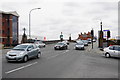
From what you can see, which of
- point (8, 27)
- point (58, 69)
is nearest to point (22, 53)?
point (58, 69)

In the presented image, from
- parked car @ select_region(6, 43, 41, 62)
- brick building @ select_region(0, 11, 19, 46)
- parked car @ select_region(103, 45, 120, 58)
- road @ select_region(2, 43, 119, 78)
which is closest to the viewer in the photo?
road @ select_region(2, 43, 119, 78)

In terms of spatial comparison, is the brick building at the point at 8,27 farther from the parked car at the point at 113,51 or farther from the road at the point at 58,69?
the road at the point at 58,69

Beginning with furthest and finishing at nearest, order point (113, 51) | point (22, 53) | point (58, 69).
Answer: point (113, 51)
point (22, 53)
point (58, 69)

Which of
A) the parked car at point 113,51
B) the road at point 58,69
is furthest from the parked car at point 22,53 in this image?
the parked car at point 113,51

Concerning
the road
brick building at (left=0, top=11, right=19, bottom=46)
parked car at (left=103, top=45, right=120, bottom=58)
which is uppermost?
brick building at (left=0, top=11, right=19, bottom=46)

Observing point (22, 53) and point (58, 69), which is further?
point (22, 53)

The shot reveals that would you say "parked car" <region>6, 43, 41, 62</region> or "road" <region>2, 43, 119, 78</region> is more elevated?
"parked car" <region>6, 43, 41, 62</region>

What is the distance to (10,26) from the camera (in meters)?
59.9

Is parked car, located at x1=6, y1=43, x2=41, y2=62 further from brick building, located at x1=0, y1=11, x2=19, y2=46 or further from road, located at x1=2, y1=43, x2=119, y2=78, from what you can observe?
brick building, located at x1=0, y1=11, x2=19, y2=46

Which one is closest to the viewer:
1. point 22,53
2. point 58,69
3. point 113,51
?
point 58,69

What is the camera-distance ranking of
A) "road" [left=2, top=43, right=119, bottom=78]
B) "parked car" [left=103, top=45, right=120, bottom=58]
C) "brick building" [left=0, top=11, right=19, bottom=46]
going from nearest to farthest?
1. "road" [left=2, top=43, right=119, bottom=78]
2. "parked car" [left=103, top=45, right=120, bottom=58]
3. "brick building" [left=0, top=11, right=19, bottom=46]

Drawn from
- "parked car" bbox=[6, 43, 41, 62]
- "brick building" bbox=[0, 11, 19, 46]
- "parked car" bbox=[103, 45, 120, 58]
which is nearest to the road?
"parked car" bbox=[6, 43, 41, 62]

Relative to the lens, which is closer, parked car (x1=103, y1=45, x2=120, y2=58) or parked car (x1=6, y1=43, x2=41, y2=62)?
parked car (x1=6, y1=43, x2=41, y2=62)

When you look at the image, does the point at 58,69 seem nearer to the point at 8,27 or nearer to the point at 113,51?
the point at 113,51
